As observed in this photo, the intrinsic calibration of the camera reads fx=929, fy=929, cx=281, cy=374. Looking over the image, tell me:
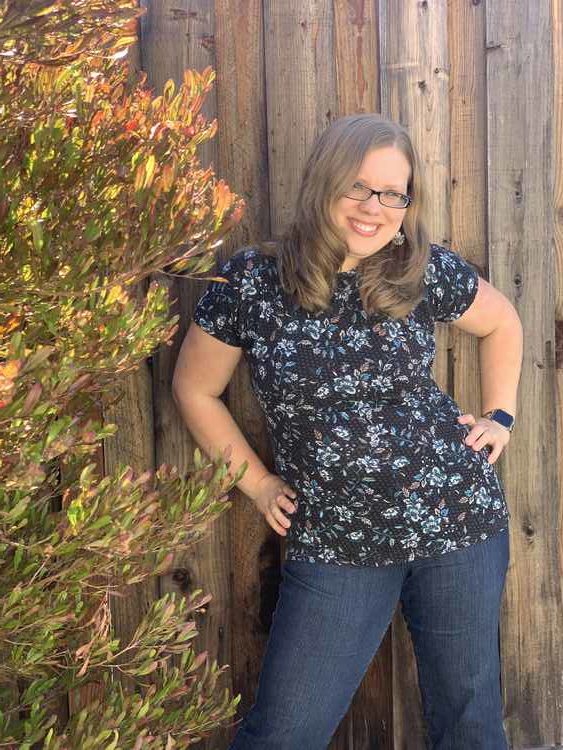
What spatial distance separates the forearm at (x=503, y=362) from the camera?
9.04ft

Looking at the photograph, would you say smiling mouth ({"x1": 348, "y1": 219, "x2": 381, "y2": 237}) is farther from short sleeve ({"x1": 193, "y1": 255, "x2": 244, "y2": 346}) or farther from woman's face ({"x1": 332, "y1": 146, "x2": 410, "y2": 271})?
short sleeve ({"x1": 193, "y1": 255, "x2": 244, "y2": 346})

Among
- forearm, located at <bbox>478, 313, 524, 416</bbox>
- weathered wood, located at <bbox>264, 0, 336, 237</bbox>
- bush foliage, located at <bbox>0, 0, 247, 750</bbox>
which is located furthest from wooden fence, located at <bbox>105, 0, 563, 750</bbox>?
bush foliage, located at <bbox>0, 0, 247, 750</bbox>

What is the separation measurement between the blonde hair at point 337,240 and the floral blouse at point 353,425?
4 cm

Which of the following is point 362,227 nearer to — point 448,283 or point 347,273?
point 347,273

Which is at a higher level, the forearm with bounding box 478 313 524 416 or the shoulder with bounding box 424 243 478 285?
the shoulder with bounding box 424 243 478 285

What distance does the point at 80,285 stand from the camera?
5.17 feet

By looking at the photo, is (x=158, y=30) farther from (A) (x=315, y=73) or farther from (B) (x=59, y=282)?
(B) (x=59, y=282)

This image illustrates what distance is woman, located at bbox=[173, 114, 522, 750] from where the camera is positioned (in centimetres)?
232

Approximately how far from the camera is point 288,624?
93.6 inches

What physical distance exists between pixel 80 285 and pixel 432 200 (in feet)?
5.13

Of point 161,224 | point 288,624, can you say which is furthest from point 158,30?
point 288,624

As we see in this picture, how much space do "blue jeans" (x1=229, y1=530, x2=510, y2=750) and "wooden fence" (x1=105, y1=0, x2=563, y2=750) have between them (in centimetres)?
50

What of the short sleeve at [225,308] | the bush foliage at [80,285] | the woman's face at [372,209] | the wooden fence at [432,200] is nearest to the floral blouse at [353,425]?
the short sleeve at [225,308]

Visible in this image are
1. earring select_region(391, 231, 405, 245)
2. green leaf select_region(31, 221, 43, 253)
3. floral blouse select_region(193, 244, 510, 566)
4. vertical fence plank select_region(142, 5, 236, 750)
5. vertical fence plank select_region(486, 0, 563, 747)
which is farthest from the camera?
vertical fence plank select_region(486, 0, 563, 747)
